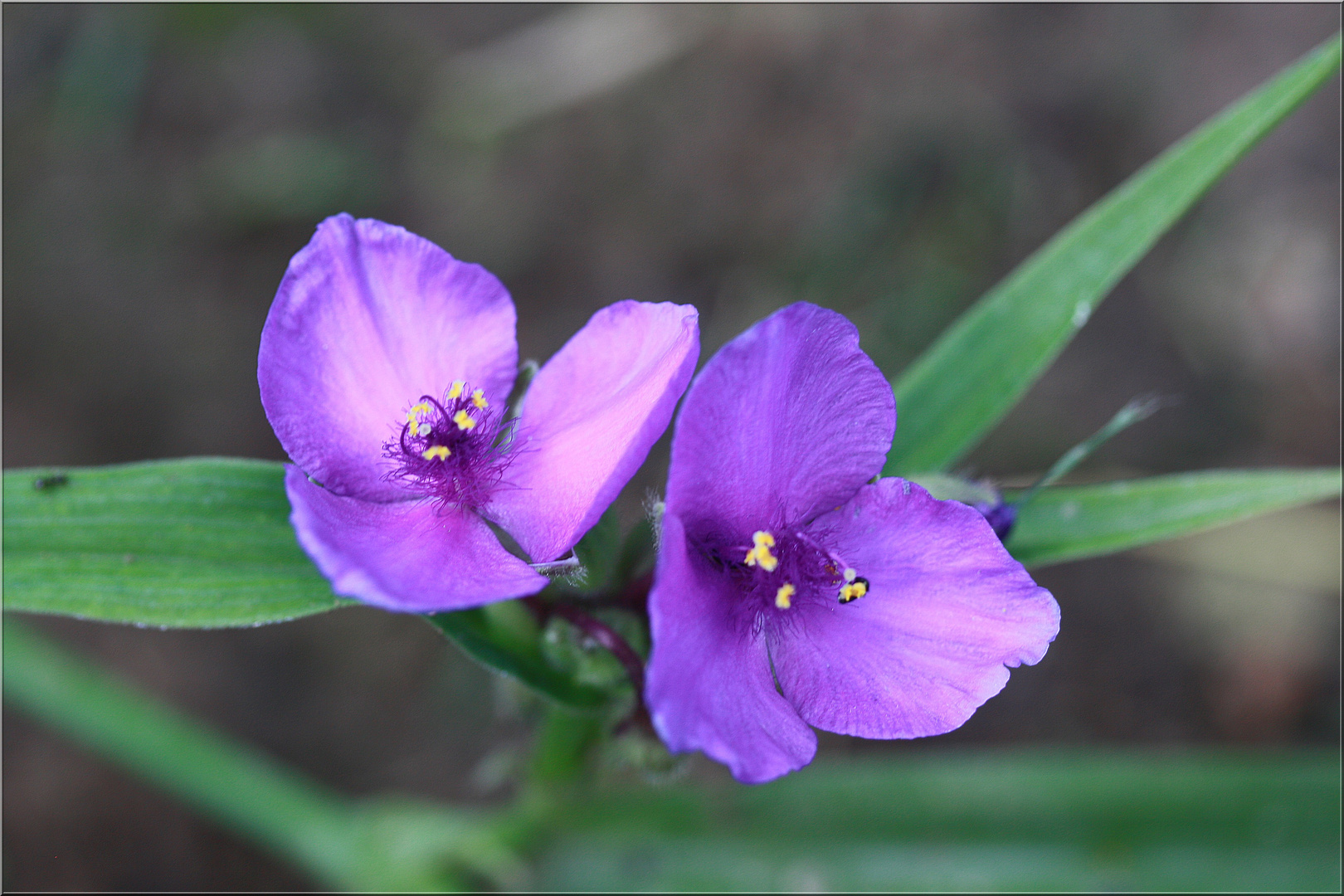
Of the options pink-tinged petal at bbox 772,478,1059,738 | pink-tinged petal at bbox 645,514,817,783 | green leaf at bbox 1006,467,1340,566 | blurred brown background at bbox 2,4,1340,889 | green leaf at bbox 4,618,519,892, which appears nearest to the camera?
pink-tinged petal at bbox 645,514,817,783

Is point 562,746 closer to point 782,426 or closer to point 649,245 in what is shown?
point 782,426

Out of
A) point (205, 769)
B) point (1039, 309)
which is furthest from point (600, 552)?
point (205, 769)

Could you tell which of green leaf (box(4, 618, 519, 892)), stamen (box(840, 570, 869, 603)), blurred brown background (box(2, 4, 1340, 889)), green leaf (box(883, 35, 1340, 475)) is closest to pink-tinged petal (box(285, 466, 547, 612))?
stamen (box(840, 570, 869, 603))

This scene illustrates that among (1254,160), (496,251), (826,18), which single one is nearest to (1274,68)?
(1254,160)

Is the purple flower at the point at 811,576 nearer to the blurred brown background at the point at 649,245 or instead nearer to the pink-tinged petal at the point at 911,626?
the pink-tinged petal at the point at 911,626

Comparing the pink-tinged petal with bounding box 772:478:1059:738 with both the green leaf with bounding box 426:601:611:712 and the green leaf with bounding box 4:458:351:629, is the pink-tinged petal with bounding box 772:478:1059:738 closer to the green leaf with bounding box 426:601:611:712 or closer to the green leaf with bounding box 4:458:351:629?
the green leaf with bounding box 426:601:611:712

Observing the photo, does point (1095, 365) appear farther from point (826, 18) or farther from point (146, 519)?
point (146, 519)

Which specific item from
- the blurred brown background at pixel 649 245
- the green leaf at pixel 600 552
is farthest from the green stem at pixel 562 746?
the blurred brown background at pixel 649 245
